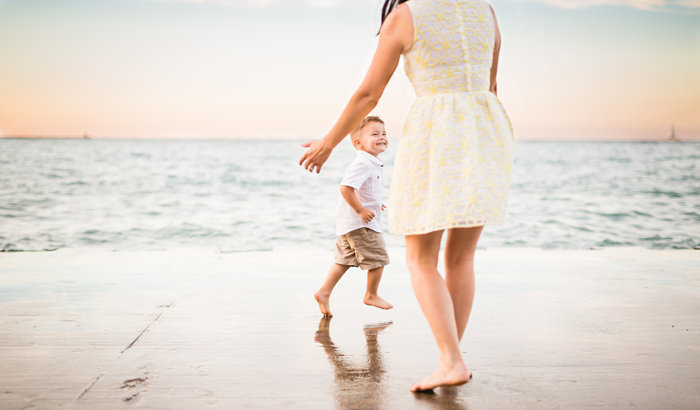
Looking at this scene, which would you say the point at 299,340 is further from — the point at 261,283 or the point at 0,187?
the point at 0,187

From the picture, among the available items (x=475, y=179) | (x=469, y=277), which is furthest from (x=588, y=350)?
(x=475, y=179)

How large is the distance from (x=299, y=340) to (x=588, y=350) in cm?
128

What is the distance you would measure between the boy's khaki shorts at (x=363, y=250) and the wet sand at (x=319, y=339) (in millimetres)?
272

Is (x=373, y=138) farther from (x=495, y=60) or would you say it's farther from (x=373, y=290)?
(x=495, y=60)

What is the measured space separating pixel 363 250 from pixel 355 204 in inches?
11.8

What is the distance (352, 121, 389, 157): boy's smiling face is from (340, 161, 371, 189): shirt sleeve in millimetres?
144

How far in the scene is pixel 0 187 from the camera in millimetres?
Answer: 14930

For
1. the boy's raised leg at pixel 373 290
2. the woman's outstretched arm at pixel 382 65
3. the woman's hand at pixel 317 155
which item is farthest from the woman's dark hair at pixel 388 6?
the boy's raised leg at pixel 373 290

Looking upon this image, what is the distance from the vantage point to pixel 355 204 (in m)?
2.64

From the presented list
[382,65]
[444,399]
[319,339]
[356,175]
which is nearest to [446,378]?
[444,399]

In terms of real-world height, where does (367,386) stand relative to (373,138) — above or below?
below

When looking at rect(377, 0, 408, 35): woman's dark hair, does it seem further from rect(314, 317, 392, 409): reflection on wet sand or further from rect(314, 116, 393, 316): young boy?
rect(314, 317, 392, 409): reflection on wet sand

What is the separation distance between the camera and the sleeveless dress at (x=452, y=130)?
1627 millimetres

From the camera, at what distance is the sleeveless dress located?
1.63 metres
